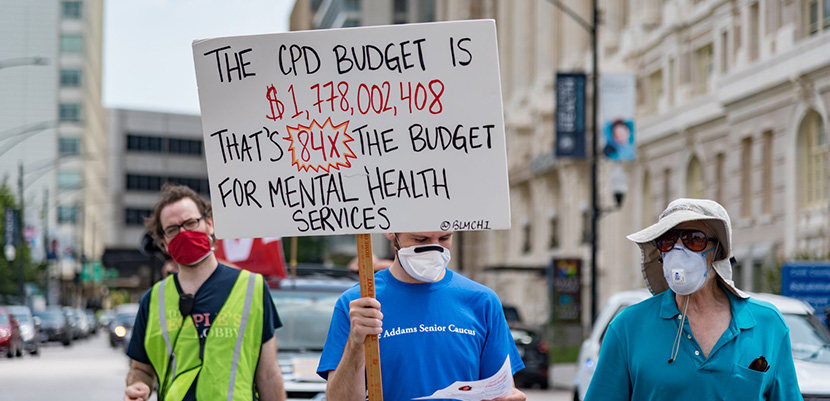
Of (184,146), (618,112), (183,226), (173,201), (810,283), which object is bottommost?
(810,283)

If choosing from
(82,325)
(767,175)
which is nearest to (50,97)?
(82,325)

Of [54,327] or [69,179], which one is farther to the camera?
[69,179]

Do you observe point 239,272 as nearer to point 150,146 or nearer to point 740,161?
point 740,161

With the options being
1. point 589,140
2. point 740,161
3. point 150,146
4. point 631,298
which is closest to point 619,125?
point 740,161

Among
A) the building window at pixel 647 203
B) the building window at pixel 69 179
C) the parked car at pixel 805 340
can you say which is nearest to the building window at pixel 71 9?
the building window at pixel 69 179

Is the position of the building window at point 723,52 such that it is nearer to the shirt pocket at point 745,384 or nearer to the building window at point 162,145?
the shirt pocket at point 745,384

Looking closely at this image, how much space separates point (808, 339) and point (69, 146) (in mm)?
106100

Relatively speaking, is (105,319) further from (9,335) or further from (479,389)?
(479,389)

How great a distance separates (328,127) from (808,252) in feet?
80.8

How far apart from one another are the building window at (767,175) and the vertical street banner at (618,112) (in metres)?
3.58

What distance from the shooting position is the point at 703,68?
38312mm

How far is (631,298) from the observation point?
43.4 feet

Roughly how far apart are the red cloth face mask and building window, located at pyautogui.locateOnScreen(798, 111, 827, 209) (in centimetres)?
2439

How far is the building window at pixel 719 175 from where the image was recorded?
36.2m
